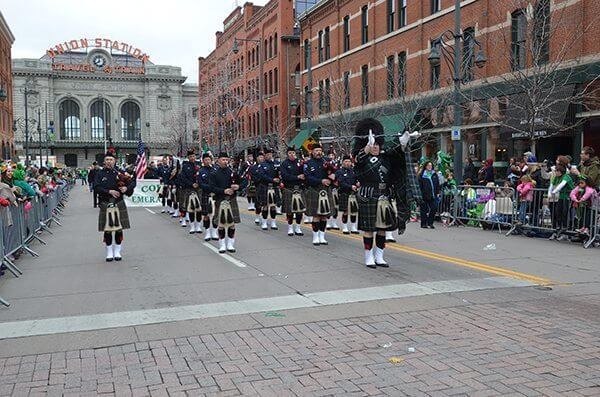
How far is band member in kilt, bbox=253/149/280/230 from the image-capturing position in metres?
16.1

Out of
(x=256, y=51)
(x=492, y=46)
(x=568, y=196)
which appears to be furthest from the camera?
(x=256, y=51)

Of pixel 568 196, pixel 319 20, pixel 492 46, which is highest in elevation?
pixel 319 20

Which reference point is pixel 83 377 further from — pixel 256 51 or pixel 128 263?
pixel 256 51

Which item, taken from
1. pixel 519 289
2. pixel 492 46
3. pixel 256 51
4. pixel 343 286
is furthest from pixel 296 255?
pixel 256 51

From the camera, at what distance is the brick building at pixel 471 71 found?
1883 cm

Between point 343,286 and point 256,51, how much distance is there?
47.9m

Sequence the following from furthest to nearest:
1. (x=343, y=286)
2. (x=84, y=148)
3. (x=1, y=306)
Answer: (x=84, y=148) < (x=343, y=286) < (x=1, y=306)

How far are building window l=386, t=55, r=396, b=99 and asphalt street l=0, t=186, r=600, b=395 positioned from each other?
1778cm

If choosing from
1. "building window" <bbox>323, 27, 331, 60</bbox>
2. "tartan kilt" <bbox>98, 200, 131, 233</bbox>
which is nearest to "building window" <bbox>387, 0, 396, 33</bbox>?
"building window" <bbox>323, 27, 331, 60</bbox>

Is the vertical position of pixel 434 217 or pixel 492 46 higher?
pixel 492 46

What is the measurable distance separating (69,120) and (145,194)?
3277 inches

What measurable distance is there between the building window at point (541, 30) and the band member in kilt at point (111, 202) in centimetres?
1199

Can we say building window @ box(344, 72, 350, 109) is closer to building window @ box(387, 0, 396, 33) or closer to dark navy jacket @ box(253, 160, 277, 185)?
building window @ box(387, 0, 396, 33)

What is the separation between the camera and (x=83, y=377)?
502 cm
